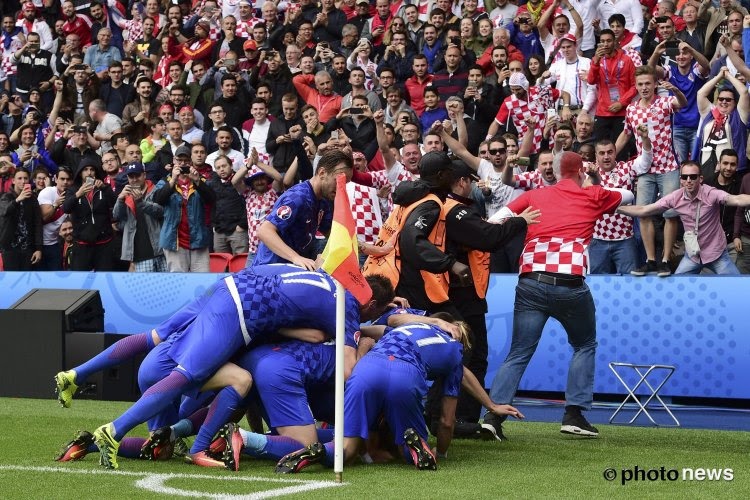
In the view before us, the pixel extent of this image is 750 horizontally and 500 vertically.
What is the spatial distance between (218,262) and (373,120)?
2871mm

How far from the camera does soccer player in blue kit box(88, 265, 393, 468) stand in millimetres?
7176

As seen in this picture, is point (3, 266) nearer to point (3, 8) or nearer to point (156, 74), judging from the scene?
point (156, 74)

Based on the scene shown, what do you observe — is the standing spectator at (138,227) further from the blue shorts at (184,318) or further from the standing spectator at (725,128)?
the blue shorts at (184,318)

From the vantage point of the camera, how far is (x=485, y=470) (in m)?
7.34

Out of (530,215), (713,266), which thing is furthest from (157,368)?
(713,266)

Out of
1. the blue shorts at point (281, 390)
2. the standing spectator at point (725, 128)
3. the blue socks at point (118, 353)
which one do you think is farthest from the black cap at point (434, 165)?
the standing spectator at point (725, 128)

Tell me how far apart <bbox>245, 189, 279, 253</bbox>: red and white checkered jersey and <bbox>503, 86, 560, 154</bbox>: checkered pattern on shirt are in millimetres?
3313

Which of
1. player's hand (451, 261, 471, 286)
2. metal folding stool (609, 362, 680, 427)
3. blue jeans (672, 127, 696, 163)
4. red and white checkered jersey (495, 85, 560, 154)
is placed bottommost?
metal folding stool (609, 362, 680, 427)

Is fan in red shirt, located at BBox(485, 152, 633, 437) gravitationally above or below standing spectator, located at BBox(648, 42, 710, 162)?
below

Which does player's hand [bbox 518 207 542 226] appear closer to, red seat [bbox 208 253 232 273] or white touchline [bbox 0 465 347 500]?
white touchline [bbox 0 465 347 500]

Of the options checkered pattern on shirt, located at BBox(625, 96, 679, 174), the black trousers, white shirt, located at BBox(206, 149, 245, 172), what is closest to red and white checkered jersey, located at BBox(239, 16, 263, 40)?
white shirt, located at BBox(206, 149, 245, 172)

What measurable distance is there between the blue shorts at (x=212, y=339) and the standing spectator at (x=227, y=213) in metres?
8.65

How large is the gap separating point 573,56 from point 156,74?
29.7ft

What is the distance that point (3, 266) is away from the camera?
57.5 feet
